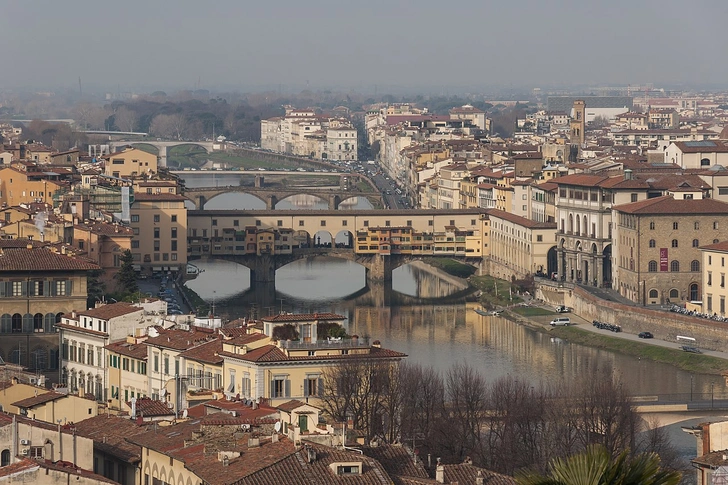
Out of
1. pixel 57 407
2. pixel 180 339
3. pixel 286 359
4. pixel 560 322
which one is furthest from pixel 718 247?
pixel 57 407

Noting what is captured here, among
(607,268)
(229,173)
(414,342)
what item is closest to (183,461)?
(414,342)

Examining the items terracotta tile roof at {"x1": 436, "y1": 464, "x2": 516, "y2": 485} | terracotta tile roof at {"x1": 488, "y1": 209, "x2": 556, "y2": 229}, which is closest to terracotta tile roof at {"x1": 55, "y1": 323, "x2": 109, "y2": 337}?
terracotta tile roof at {"x1": 436, "y1": 464, "x2": 516, "y2": 485}

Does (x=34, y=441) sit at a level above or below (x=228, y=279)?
above

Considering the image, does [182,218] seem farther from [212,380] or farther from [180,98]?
[180,98]

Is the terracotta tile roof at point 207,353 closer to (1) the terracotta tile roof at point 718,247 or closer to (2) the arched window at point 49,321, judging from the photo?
(2) the arched window at point 49,321

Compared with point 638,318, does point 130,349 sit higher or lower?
higher

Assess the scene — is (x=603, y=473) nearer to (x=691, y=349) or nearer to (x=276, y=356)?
(x=276, y=356)
